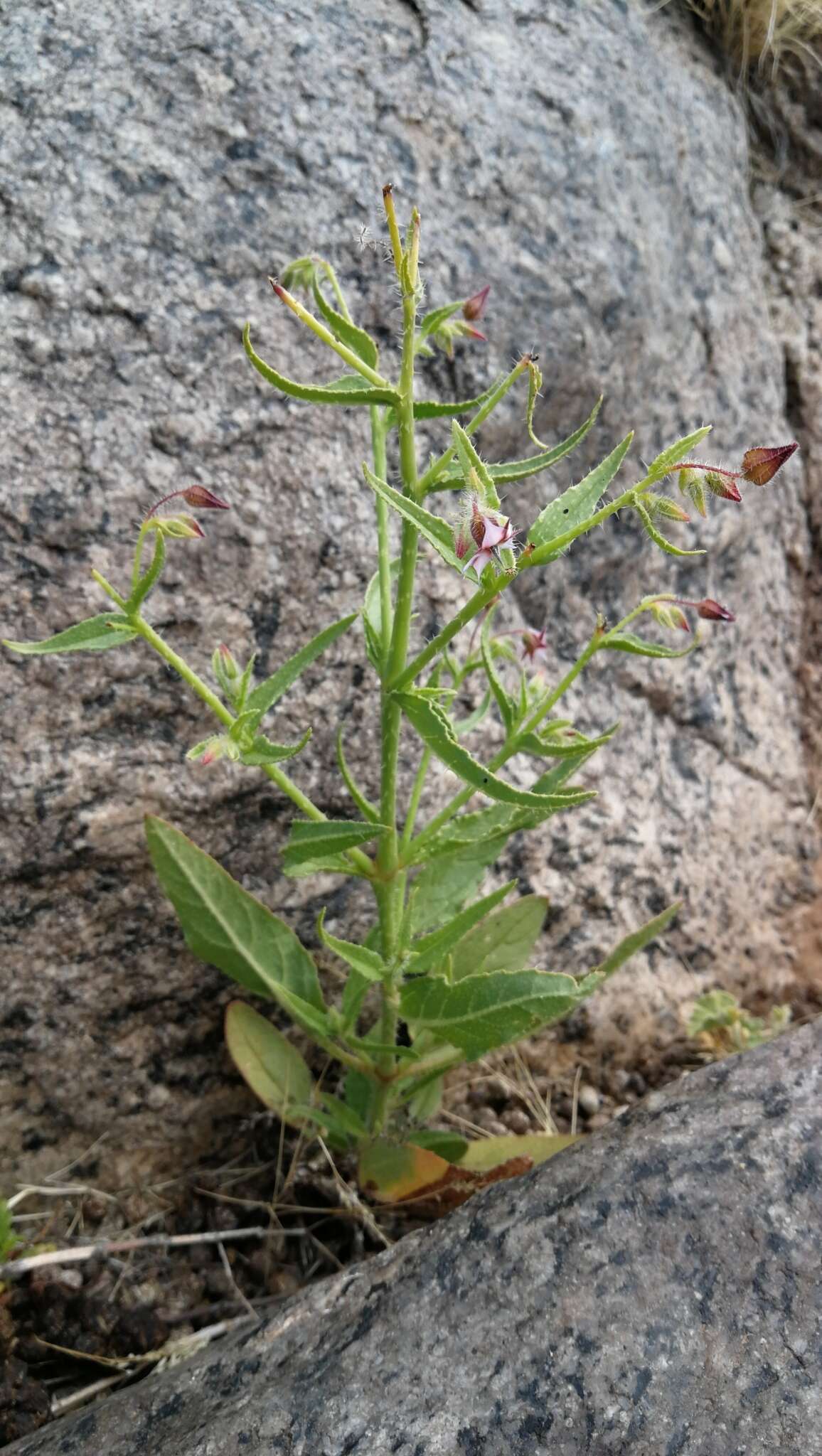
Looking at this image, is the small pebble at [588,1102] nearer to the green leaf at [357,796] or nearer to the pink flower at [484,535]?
the green leaf at [357,796]

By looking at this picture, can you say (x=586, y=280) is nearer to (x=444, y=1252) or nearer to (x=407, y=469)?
(x=407, y=469)

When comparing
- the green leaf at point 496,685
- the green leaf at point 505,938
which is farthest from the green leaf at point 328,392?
the green leaf at point 505,938

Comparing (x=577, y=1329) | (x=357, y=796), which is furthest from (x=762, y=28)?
(x=577, y=1329)

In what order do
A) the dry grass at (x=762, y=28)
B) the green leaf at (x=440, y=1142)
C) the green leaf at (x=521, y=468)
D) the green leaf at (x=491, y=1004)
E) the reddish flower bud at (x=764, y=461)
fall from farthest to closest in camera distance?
the dry grass at (x=762, y=28) → the green leaf at (x=440, y=1142) → the green leaf at (x=491, y=1004) → the green leaf at (x=521, y=468) → the reddish flower bud at (x=764, y=461)

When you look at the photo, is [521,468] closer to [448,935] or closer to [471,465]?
[471,465]

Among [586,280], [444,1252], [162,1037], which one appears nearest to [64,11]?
[586,280]

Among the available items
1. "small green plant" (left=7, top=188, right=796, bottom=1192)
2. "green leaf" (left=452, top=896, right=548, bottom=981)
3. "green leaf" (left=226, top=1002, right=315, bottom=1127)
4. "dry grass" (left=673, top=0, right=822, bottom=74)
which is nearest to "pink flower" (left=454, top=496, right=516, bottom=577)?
"small green plant" (left=7, top=188, right=796, bottom=1192)
